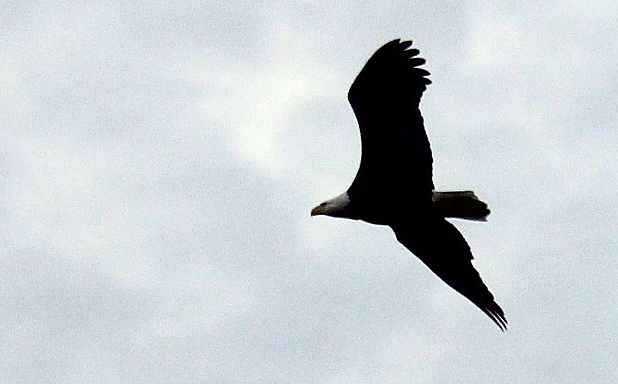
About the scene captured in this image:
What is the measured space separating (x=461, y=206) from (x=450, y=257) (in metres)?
0.89

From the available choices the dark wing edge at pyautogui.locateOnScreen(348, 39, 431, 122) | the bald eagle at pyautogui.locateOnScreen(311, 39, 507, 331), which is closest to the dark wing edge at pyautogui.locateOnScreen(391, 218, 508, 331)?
the bald eagle at pyautogui.locateOnScreen(311, 39, 507, 331)

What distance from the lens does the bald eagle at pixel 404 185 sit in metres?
23.5

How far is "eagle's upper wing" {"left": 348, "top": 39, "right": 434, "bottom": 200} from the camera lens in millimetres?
23469

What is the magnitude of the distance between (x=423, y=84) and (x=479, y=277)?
10.3 feet

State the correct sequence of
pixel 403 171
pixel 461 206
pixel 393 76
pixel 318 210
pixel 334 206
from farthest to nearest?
pixel 318 210, pixel 334 206, pixel 461 206, pixel 403 171, pixel 393 76

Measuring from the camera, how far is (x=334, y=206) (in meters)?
25.2

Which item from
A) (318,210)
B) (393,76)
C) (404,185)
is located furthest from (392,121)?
(318,210)

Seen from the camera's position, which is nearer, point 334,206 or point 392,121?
point 392,121

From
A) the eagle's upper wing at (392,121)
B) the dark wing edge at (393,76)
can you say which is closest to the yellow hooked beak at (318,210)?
the eagle's upper wing at (392,121)

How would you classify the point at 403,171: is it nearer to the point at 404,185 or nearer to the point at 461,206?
the point at 404,185

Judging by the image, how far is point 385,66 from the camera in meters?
23.5

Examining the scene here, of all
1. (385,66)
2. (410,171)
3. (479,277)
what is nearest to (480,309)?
(479,277)

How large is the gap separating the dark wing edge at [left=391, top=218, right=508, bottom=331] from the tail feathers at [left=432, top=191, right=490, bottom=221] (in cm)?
24

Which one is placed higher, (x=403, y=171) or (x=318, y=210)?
(x=318, y=210)
